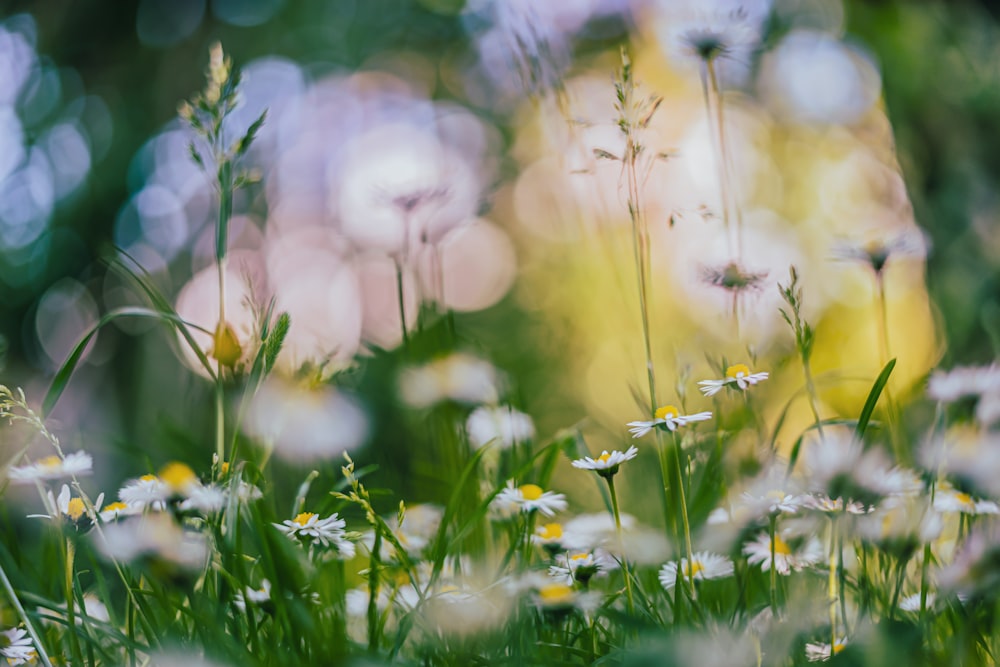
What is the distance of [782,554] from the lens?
687 millimetres

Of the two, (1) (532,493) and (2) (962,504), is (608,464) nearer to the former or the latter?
(1) (532,493)

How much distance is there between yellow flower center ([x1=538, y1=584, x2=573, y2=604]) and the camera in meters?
0.55

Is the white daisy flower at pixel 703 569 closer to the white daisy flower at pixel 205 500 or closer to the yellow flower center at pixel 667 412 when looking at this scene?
the yellow flower center at pixel 667 412

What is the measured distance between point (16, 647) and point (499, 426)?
0.50m

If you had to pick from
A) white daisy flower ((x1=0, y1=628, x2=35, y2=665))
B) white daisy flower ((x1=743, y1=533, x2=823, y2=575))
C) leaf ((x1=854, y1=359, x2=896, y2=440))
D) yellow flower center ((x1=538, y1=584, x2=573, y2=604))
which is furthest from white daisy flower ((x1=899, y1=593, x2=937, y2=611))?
white daisy flower ((x1=0, y1=628, x2=35, y2=665))

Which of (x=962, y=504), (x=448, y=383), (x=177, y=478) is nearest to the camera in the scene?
(x=177, y=478)

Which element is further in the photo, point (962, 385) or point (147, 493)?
point (962, 385)

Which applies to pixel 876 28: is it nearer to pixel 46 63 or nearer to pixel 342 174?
pixel 46 63

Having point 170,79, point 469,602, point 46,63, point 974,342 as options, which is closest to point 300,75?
point 170,79

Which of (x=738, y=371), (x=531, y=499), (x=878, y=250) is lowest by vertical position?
(x=531, y=499)

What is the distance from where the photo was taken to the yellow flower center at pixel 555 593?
0.55 meters

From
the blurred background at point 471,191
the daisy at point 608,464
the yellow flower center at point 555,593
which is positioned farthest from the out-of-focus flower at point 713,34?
the yellow flower center at point 555,593

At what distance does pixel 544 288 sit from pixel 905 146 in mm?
3901

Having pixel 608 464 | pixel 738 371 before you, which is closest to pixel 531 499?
pixel 608 464
